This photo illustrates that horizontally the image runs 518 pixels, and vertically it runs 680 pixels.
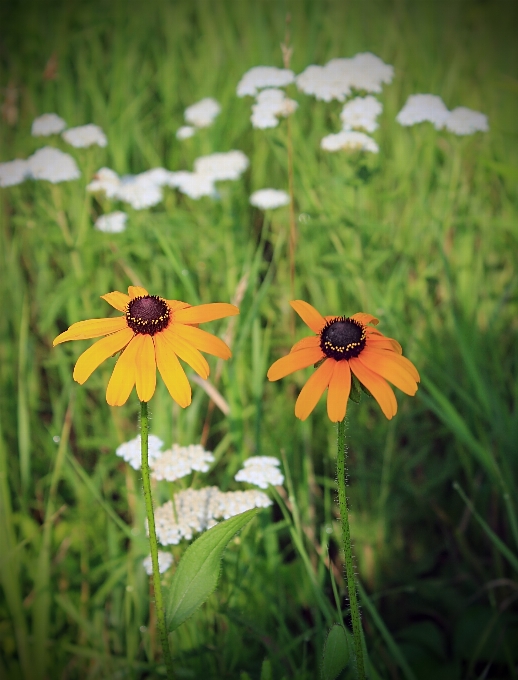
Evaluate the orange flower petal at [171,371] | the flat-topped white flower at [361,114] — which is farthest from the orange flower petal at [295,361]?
the flat-topped white flower at [361,114]

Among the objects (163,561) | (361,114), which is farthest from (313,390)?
(361,114)

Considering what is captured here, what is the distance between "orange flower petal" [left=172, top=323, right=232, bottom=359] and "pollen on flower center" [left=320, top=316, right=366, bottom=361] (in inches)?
5.4

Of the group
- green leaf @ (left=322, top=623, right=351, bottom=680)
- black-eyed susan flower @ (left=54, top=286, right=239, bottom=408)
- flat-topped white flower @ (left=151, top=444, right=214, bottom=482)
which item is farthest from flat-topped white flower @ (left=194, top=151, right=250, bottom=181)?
green leaf @ (left=322, top=623, right=351, bottom=680)

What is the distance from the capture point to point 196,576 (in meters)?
0.93

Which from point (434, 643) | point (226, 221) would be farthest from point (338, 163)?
point (434, 643)

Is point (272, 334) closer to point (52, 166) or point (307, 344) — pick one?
point (52, 166)

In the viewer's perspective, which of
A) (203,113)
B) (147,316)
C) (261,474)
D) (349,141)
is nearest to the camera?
(147,316)

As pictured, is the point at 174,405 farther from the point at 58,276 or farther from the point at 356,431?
the point at 58,276

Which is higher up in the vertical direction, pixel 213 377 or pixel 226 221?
pixel 226 221

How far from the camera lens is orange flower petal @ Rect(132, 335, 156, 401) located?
2.77 ft

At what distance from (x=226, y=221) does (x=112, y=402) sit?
1.48 meters

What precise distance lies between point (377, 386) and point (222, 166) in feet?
5.19

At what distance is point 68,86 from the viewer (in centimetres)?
276

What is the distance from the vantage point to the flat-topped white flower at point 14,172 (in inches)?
82.8
